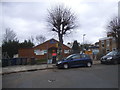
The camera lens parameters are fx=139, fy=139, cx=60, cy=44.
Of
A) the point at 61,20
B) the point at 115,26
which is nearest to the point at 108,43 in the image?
the point at 115,26

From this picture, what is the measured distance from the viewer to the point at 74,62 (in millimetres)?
15195

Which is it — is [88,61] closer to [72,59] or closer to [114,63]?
[72,59]

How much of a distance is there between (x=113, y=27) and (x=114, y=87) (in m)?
23.9

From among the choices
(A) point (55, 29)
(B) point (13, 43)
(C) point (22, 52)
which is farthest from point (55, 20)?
(B) point (13, 43)

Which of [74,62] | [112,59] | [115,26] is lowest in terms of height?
[74,62]

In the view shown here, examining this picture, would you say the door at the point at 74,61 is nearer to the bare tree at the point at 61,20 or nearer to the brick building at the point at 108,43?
the bare tree at the point at 61,20

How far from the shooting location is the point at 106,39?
145 ft

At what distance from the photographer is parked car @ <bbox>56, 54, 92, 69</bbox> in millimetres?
14945

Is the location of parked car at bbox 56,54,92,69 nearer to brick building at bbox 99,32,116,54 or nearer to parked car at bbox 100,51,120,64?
parked car at bbox 100,51,120,64

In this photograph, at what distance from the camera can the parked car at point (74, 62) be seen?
14.9 metres

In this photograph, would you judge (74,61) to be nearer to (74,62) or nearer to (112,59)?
(74,62)

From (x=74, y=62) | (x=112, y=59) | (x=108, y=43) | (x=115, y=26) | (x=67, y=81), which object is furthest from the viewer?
(x=108, y=43)

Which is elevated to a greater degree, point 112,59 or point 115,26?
point 115,26

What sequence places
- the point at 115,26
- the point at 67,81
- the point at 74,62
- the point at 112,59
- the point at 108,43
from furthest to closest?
the point at 108,43, the point at 115,26, the point at 112,59, the point at 74,62, the point at 67,81
